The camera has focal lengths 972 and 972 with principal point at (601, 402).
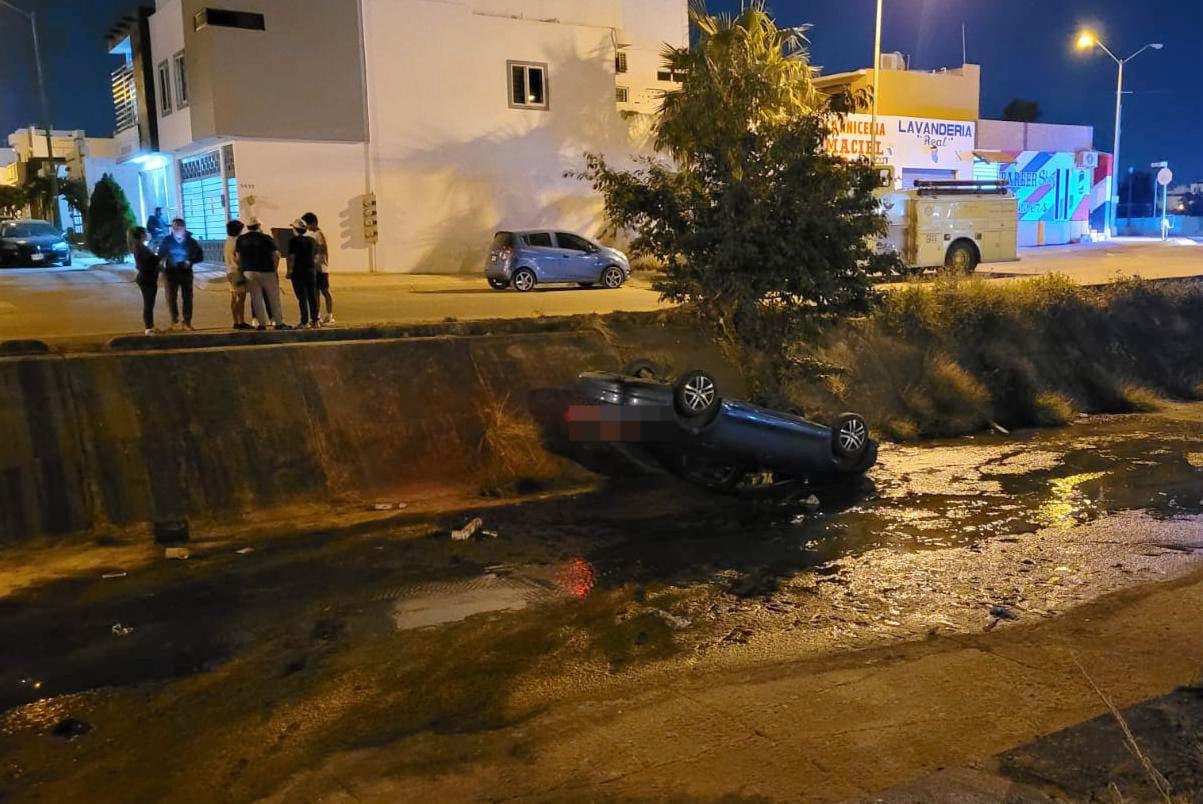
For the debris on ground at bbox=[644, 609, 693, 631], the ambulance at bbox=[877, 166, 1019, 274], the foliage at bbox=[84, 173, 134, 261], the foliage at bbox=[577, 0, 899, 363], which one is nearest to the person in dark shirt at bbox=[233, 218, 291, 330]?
the foliage at bbox=[577, 0, 899, 363]

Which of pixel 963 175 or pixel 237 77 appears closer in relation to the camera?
pixel 237 77

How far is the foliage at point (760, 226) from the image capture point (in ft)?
35.7

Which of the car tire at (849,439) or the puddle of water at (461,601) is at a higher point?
the car tire at (849,439)

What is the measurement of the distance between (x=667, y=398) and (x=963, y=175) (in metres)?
36.3

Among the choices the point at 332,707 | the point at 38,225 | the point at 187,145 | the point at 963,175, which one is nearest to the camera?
the point at 332,707

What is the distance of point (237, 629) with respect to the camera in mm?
6211

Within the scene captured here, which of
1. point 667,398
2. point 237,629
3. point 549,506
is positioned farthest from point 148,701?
A: point 667,398

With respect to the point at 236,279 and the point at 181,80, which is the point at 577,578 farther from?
the point at 181,80

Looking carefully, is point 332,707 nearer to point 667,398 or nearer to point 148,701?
point 148,701

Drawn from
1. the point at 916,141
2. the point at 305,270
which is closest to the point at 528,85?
the point at 305,270

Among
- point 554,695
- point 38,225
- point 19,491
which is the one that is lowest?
point 554,695

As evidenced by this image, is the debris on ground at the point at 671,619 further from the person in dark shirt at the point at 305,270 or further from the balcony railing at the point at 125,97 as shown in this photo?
the balcony railing at the point at 125,97

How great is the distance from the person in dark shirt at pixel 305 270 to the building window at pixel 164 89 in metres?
17.2

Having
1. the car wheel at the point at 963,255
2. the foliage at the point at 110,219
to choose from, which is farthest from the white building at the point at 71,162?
the car wheel at the point at 963,255
